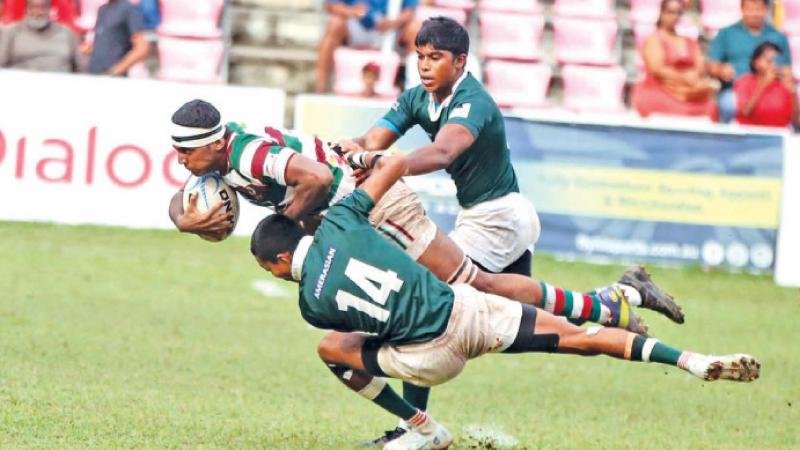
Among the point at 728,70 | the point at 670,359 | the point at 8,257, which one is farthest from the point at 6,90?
the point at 670,359

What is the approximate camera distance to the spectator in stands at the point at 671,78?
18.2 m

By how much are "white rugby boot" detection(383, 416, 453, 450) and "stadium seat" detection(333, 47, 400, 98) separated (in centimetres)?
999

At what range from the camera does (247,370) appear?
1166 centimetres

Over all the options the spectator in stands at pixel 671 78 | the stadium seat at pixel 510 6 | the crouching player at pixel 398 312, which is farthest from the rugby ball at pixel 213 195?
the stadium seat at pixel 510 6

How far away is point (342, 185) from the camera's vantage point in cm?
891

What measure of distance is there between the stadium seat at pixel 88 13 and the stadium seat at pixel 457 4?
3929mm

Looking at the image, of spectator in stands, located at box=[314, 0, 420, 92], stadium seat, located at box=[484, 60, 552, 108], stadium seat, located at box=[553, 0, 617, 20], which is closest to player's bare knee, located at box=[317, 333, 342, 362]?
spectator in stands, located at box=[314, 0, 420, 92]

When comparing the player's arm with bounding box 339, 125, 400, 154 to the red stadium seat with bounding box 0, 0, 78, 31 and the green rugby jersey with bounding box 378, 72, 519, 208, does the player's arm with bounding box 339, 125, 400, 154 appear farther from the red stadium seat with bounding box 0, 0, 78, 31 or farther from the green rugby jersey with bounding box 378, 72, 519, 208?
the red stadium seat with bounding box 0, 0, 78, 31

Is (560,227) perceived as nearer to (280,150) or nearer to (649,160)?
(649,160)

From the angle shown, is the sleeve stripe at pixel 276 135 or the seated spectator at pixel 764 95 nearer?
the sleeve stripe at pixel 276 135

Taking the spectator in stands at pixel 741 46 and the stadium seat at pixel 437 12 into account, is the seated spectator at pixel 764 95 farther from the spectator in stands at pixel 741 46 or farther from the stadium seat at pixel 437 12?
the stadium seat at pixel 437 12

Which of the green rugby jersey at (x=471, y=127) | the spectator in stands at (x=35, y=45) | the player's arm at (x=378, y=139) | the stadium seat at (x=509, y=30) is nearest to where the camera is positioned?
the green rugby jersey at (x=471, y=127)

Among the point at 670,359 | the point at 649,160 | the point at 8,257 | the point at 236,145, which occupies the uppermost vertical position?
the point at 236,145

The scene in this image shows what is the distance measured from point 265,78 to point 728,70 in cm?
543
